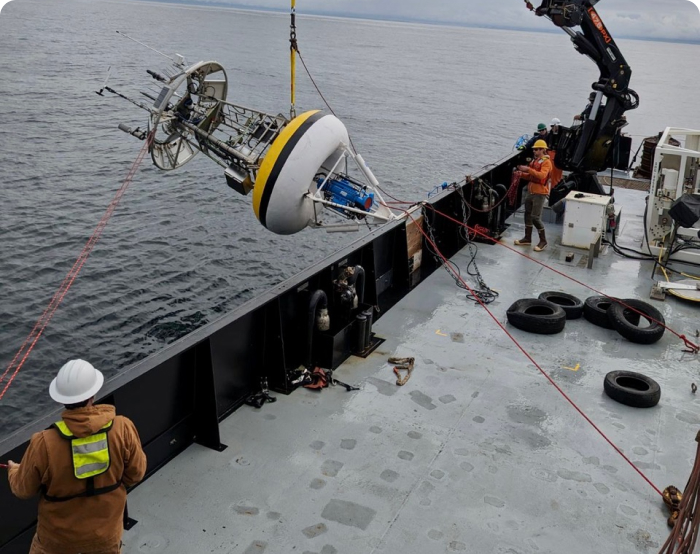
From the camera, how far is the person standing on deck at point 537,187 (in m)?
10.8

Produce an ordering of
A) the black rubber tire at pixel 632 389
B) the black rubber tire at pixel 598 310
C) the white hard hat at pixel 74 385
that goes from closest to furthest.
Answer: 1. the white hard hat at pixel 74 385
2. the black rubber tire at pixel 632 389
3. the black rubber tire at pixel 598 310

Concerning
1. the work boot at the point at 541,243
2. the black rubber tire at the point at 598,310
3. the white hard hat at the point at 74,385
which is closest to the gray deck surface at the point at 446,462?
the black rubber tire at the point at 598,310

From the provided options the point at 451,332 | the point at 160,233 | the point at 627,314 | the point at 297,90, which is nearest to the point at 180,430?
the point at 451,332

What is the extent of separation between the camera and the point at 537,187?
10945 mm

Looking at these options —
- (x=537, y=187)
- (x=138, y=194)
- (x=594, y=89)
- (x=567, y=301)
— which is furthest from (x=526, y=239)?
(x=138, y=194)

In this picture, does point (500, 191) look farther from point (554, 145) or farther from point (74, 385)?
point (74, 385)

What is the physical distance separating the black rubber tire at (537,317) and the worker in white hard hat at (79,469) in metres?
5.68

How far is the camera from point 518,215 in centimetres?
1361

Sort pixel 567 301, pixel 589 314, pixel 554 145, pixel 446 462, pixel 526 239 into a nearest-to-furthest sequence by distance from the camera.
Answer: pixel 446 462 → pixel 589 314 → pixel 567 301 → pixel 526 239 → pixel 554 145

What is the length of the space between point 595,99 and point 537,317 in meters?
6.68

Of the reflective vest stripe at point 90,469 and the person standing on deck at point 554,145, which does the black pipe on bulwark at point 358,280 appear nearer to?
the reflective vest stripe at point 90,469

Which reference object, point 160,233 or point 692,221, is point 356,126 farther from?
point 692,221

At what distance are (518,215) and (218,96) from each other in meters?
6.36

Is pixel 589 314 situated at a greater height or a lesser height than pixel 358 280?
lesser
